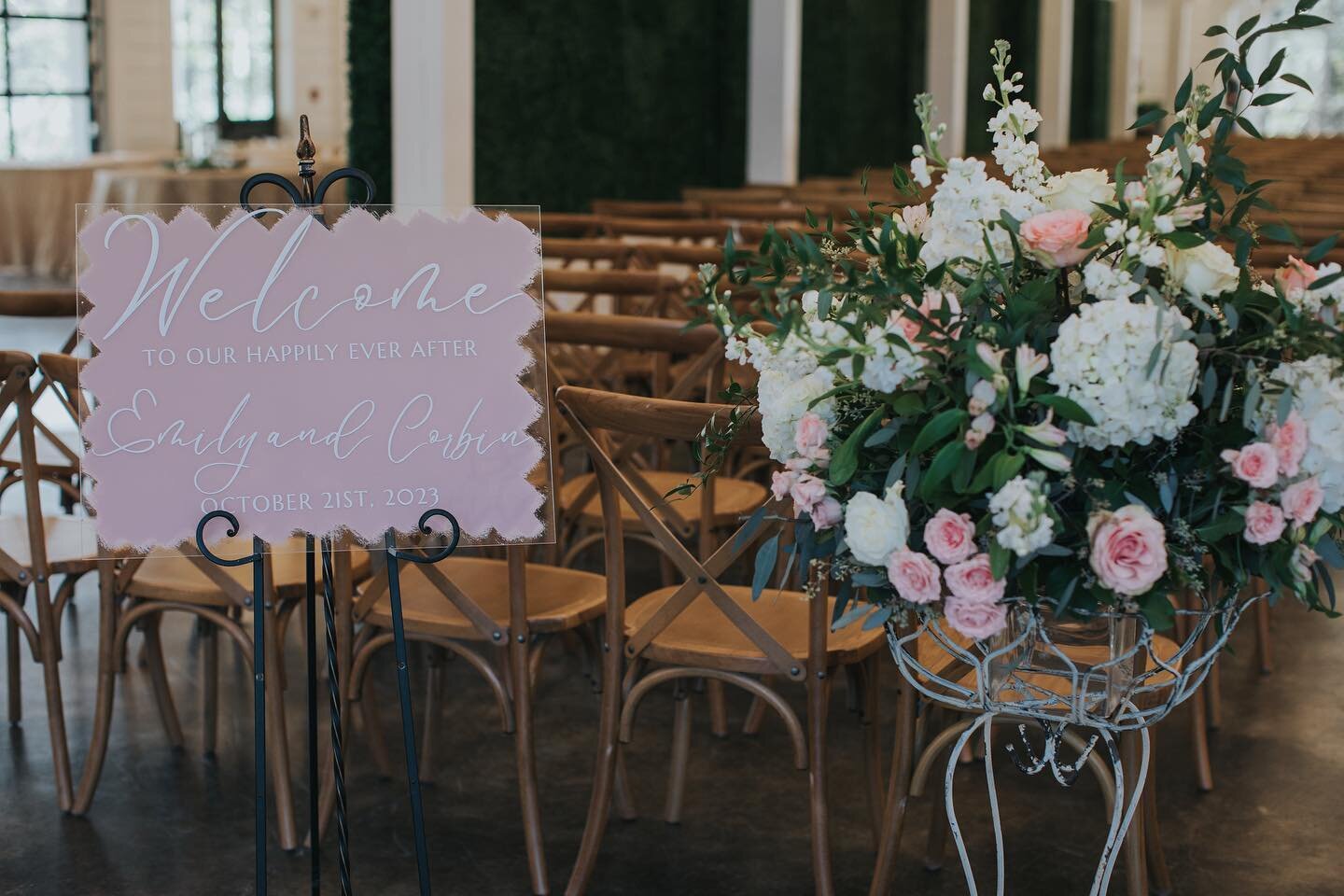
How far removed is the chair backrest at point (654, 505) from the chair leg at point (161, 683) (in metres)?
1.10

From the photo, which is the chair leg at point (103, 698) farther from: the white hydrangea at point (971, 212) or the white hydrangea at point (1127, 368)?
A: the white hydrangea at point (1127, 368)

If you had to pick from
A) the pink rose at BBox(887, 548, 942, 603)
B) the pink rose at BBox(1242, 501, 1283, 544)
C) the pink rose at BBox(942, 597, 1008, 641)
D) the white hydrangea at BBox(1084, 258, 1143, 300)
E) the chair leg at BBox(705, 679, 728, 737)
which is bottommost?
the chair leg at BBox(705, 679, 728, 737)

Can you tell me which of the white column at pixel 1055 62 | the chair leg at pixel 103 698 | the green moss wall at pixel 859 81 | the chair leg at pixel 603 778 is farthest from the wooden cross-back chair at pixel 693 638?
the white column at pixel 1055 62

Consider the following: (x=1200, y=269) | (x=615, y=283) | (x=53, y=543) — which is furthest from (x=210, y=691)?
(x=1200, y=269)

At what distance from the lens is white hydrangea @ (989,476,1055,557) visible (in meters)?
1.55

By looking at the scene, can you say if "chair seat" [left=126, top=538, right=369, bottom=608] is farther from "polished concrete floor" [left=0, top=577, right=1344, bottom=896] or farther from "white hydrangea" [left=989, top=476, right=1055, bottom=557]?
"white hydrangea" [left=989, top=476, right=1055, bottom=557]

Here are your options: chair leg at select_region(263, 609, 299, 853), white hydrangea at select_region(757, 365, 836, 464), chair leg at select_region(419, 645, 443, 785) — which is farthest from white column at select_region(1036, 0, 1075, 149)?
white hydrangea at select_region(757, 365, 836, 464)

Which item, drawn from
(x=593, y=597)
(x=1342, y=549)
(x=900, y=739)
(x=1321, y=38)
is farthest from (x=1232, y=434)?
(x=1321, y=38)

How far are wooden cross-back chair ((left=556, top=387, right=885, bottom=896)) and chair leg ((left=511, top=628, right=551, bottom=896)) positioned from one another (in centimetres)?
7

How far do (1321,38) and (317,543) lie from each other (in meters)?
29.4

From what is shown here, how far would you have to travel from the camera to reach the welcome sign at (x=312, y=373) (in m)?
1.89

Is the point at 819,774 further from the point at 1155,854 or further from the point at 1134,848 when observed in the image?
the point at 1155,854

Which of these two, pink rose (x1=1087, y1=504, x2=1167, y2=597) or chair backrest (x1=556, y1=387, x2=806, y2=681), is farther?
chair backrest (x1=556, y1=387, x2=806, y2=681)

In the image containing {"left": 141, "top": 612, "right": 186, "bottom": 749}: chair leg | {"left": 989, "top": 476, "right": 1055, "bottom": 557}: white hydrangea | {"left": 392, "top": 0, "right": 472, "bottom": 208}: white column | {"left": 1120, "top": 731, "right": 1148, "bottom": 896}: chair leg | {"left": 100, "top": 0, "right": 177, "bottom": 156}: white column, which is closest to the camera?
{"left": 989, "top": 476, "right": 1055, "bottom": 557}: white hydrangea
